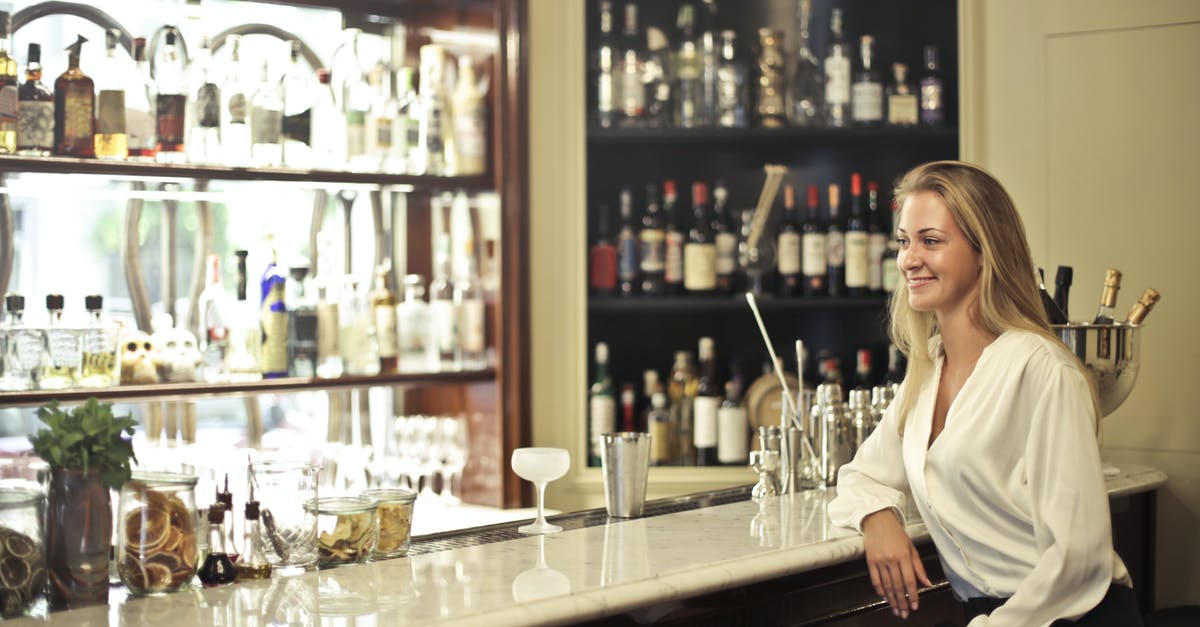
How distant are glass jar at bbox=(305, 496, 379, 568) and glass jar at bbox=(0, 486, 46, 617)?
344 mm

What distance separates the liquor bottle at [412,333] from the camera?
119 inches

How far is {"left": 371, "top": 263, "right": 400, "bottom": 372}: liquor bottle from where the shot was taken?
2994mm

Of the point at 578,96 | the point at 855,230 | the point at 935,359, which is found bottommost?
the point at 935,359

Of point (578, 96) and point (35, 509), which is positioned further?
point (578, 96)

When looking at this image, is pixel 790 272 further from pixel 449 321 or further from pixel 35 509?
pixel 35 509

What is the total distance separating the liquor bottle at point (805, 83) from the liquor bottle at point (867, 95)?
11cm

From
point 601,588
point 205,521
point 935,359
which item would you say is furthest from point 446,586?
point 935,359

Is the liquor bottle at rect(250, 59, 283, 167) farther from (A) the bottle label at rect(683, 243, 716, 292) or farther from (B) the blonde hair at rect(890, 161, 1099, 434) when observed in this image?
(B) the blonde hair at rect(890, 161, 1099, 434)

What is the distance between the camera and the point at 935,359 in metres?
1.92

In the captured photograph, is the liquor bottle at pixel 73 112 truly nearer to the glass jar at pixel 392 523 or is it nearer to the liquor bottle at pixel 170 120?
the liquor bottle at pixel 170 120

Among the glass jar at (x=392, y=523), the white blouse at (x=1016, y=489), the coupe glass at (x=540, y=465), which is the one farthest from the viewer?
the coupe glass at (x=540, y=465)

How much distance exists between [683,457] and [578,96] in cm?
98

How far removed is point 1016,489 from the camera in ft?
5.53

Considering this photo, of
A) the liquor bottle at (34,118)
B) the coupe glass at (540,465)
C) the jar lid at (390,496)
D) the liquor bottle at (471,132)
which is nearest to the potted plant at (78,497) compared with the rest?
the jar lid at (390,496)
